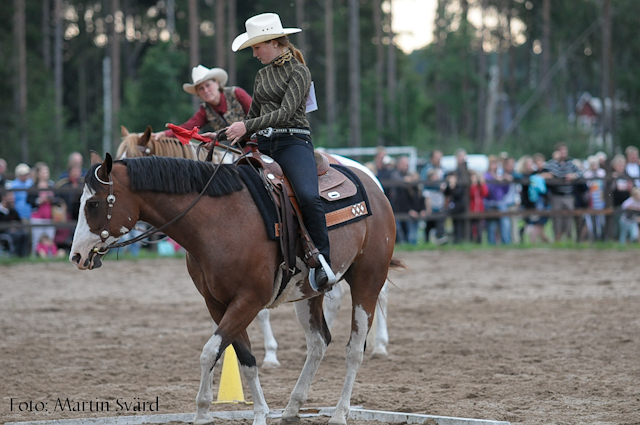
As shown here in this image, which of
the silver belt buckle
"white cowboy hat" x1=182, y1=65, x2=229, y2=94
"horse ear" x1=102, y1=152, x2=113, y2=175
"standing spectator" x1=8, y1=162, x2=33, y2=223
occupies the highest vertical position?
"white cowboy hat" x1=182, y1=65, x2=229, y2=94

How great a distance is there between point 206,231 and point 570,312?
5.96 meters

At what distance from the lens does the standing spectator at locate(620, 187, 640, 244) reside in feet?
51.2

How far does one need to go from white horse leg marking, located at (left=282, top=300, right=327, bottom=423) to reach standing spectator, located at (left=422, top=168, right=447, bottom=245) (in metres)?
11.2

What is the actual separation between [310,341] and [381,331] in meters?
2.04

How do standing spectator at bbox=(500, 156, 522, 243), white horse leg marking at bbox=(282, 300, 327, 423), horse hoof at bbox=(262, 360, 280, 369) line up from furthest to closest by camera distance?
standing spectator at bbox=(500, 156, 522, 243)
horse hoof at bbox=(262, 360, 280, 369)
white horse leg marking at bbox=(282, 300, 327, 423)

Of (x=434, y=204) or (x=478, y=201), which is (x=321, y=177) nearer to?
(x=478, y=201)

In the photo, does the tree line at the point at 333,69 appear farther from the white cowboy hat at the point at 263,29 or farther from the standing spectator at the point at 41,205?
the white cowboy hat at the point at 263,29

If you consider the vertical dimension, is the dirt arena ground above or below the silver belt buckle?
below

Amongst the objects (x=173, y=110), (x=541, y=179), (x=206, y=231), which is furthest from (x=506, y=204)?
(x=173, y=110)

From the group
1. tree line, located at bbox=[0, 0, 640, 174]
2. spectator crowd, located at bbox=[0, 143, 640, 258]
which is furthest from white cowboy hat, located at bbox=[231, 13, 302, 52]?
tree line, located at bbox=[0, 0, 640, 174]

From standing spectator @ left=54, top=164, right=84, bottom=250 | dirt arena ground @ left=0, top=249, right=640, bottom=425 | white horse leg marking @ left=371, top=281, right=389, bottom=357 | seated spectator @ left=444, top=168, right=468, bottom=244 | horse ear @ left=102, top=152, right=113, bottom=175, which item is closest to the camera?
horse ear @ left=102, top=152, right=113, bottom=175

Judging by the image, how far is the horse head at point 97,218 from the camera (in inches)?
173

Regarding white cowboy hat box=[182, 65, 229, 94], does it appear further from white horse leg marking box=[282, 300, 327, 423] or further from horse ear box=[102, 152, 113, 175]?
horse ear box=[102, 152, 113, 175]

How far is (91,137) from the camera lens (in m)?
37.1
